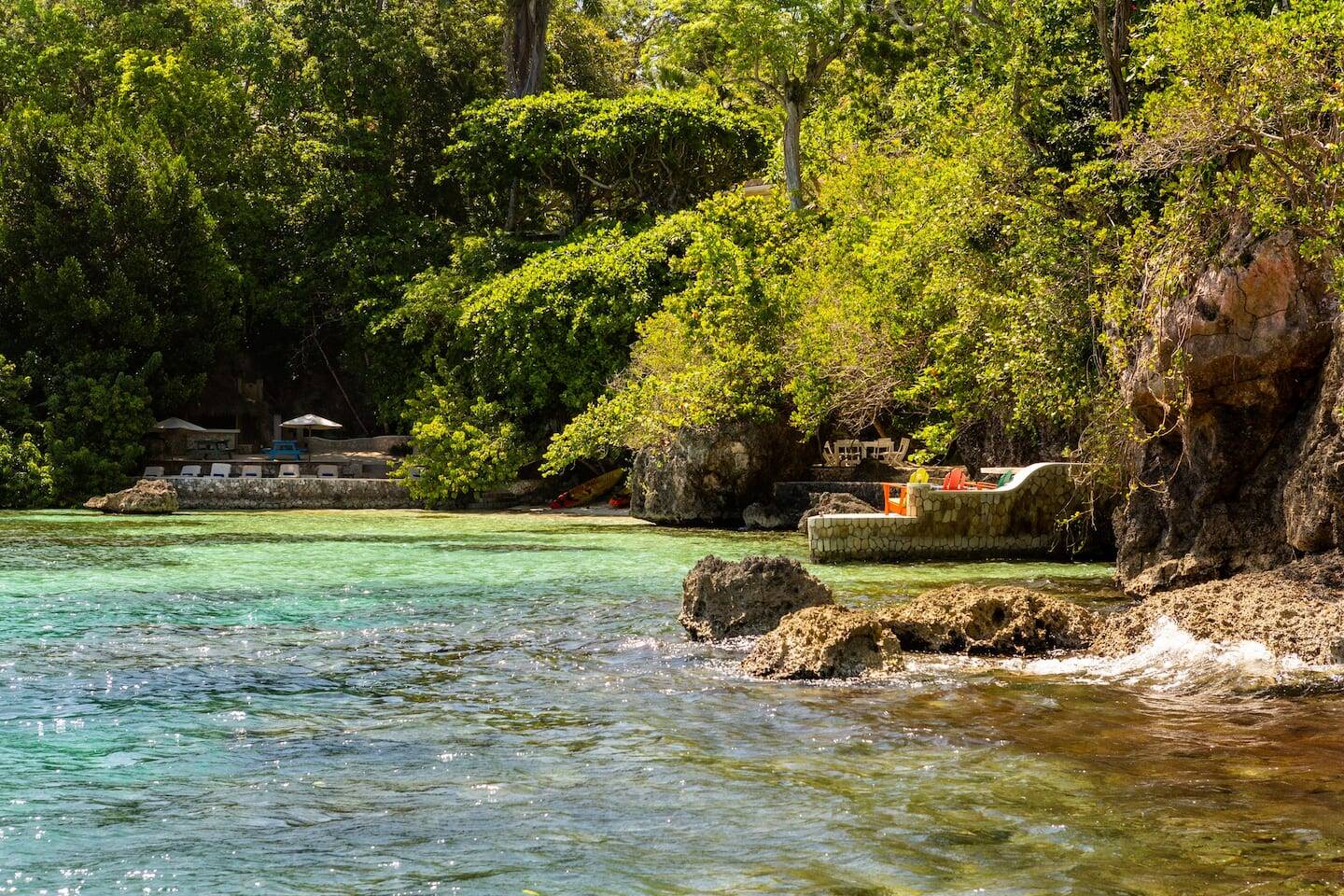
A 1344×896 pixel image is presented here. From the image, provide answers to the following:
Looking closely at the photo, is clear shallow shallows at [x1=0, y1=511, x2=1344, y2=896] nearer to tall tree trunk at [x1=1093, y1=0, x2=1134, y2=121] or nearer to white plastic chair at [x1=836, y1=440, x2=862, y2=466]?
tall tree trunk at [x1=1093, y1=0, x2=1134, y2=121]

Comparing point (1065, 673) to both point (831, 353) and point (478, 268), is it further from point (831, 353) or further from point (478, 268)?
point (478, 268)

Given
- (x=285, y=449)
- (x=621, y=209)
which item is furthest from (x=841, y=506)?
(x=621, y=209)

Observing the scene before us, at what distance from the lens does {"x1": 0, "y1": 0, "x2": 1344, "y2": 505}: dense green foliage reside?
16297 millimetres

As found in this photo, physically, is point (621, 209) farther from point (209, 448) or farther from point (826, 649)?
point (826, 649)

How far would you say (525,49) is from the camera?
140 feet

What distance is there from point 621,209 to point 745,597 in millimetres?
33331

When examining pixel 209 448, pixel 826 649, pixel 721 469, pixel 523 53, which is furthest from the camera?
pixel 523 53

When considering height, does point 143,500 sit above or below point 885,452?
below

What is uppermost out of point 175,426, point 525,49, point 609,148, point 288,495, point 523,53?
point 525,49

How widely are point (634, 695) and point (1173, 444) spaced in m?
8.39

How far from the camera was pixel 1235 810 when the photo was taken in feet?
20.3

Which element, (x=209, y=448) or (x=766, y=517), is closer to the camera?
(x=766, y=517)

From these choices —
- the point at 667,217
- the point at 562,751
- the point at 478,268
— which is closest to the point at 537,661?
the point at 562,751

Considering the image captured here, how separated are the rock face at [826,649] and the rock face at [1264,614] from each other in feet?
6.30
